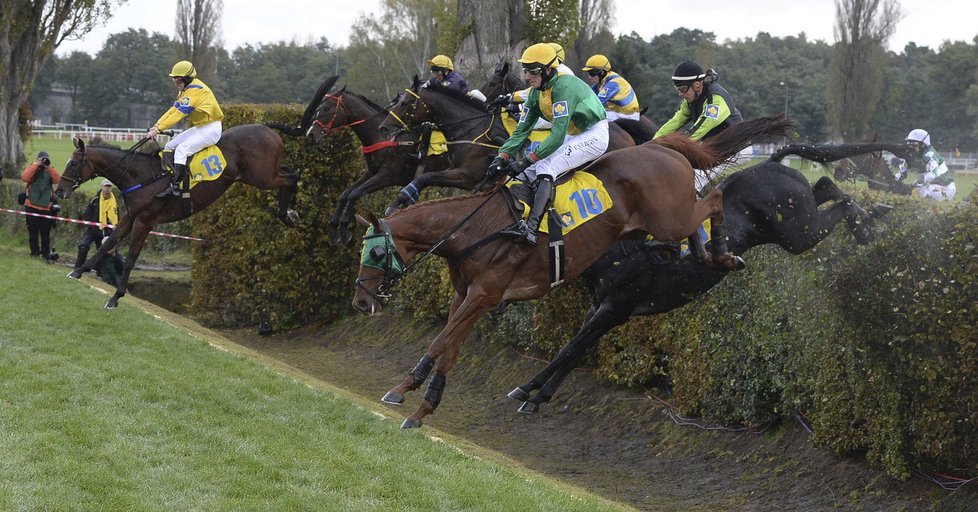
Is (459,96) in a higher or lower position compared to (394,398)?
higher

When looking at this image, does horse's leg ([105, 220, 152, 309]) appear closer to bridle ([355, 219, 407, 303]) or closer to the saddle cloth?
bridle ([355, 219, 407, 303])

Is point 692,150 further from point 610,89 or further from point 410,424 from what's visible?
point 410,424

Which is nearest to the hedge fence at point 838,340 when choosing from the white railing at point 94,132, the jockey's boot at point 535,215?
the jockey's boot at point 535,215

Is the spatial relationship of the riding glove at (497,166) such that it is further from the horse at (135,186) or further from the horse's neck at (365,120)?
the horse at (135,186)

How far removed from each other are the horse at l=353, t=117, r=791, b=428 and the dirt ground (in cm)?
162

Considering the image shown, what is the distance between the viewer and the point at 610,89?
33.4 ft

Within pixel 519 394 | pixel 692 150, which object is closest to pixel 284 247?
pixel 519 394

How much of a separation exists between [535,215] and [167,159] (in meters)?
6.24

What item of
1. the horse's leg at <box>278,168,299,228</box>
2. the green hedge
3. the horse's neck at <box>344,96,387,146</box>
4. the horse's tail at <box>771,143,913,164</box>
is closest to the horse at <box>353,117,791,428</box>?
the horse's tail at <box>771,143,913,164</box>

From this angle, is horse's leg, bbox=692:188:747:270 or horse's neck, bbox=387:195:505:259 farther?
horse's leg, bbox=692:188:747:270

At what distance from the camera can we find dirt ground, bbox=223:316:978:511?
729 centimetres

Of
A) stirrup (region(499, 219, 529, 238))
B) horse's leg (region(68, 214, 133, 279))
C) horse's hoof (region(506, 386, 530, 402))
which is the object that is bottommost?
horse's hoof (region(506, 386, 530, 402))

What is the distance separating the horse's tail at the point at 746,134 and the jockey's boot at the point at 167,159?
21.1ft

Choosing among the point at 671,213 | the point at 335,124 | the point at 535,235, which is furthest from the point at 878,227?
the point at 335,124
